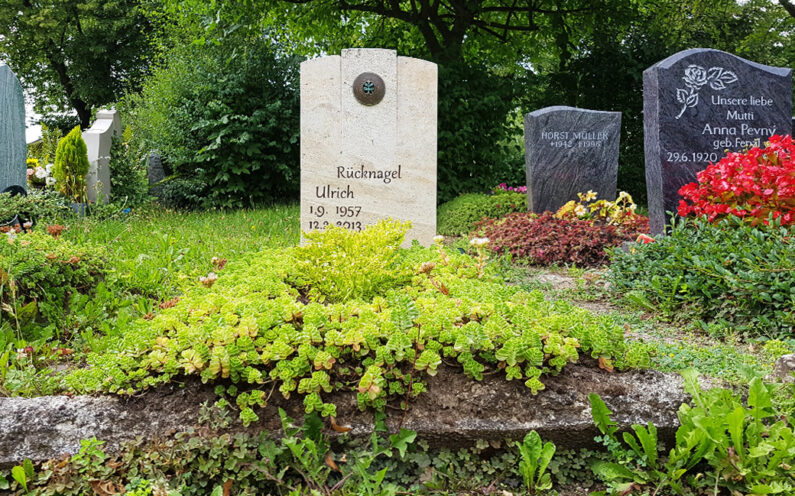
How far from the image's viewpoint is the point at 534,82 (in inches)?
413

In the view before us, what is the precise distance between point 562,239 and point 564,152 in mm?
2527

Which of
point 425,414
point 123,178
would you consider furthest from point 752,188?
point 123,178

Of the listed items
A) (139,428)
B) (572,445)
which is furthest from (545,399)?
(139,428)

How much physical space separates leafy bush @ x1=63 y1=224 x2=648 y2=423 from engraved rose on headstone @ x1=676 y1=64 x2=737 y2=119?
3.83 metres

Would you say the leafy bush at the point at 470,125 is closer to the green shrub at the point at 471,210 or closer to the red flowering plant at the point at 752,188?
the green shrub at the point at 471,210

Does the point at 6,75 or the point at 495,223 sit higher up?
the point at 6,75

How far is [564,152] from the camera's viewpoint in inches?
324

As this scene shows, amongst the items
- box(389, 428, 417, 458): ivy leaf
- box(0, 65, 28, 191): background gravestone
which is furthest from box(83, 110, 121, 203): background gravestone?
box(389, 428, 417, 458): ivy leaf

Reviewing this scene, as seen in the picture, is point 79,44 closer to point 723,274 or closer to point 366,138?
point 366,138

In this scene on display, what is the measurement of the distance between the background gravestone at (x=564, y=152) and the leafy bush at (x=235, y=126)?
417 cm

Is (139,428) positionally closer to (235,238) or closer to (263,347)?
(263,347)

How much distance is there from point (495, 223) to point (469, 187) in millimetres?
2805

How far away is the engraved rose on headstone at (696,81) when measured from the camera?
18.4ft

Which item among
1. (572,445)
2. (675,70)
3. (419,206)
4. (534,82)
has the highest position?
(534,82)
